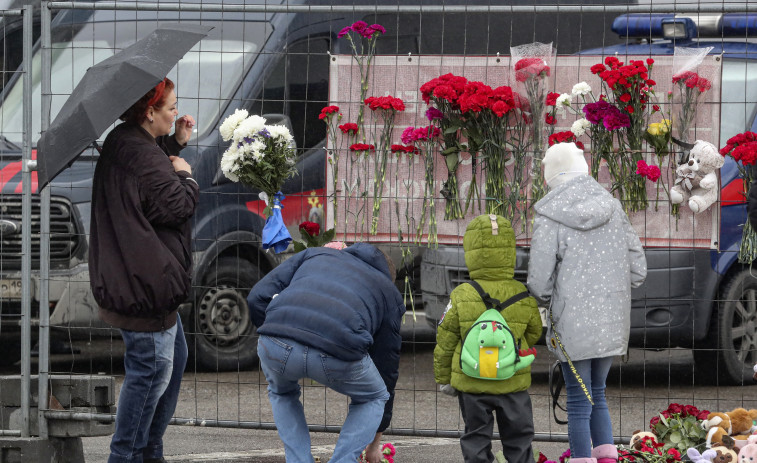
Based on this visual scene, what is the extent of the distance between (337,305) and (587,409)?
1.37 m

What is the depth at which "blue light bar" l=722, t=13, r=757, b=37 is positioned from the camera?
23.2 ft

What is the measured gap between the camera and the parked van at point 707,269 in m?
6.34

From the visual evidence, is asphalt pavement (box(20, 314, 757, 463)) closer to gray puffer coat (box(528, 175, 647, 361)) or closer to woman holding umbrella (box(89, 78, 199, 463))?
gray puffer coat (box(528, 175, 647, 361))

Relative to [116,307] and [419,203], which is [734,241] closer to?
[419,203]

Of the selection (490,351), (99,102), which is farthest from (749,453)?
(99,102)

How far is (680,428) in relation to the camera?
5938 millimetres

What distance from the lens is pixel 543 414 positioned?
801cm

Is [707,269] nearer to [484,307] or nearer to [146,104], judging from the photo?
[484,307]

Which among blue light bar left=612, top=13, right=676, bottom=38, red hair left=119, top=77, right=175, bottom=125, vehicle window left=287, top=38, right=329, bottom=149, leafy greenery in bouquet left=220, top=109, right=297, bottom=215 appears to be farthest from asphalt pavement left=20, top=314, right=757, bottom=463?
blue light bar left=612, top=13, right=676, bottom=38

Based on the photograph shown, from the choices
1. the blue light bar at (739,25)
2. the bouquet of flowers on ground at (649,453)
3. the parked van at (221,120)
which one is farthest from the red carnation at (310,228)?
the blue light bar at (739,25)

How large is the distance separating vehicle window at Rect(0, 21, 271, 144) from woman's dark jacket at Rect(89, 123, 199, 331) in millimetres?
2256

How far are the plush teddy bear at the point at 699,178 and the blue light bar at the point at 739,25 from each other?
4.24 ft

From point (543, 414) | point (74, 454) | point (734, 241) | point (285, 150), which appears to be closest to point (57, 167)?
point (285, 150)

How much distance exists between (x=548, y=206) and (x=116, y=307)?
2000mm
